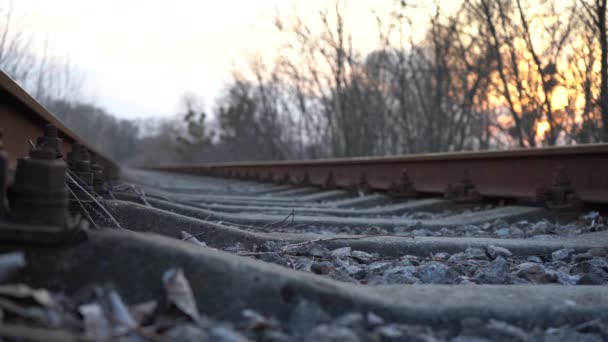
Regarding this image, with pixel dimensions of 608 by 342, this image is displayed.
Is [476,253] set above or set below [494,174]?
below

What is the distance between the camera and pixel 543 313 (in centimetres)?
147

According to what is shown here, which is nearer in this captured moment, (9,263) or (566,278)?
(9,263)

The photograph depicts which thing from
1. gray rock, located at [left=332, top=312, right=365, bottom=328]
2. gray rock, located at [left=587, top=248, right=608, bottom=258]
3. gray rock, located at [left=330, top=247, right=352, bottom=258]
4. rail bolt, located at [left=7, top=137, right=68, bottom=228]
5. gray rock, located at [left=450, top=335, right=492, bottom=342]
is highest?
rail bolt, located at [left=7, top=137, right=68, bottom=228]

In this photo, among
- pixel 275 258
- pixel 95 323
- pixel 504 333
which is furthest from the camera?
pixel 275 258

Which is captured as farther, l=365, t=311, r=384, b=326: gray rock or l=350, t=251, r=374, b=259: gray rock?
l=350, t=251, r=374, b=259: gray rock

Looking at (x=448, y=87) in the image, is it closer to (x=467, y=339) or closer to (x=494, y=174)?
(x=494, y=174)

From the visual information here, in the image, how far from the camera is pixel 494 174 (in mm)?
4984

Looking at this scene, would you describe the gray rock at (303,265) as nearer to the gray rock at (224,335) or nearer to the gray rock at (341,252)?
the gray rock at (341,252)

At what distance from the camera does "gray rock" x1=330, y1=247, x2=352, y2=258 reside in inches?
96.6

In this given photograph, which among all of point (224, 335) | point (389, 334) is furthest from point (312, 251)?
point (224, 335)

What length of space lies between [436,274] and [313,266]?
0.46 metres

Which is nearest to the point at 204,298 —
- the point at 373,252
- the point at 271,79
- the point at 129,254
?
the point at 129,254

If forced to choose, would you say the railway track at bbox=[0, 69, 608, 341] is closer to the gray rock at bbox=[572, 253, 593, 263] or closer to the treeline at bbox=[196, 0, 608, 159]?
the gray rock at bbox=[572, 253, 593, 263]

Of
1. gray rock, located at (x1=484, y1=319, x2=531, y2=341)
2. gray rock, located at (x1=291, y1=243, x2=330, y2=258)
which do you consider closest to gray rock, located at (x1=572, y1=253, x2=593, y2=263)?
gray rock, located at (x1=291, y1=243, x2=330, y2=258)
